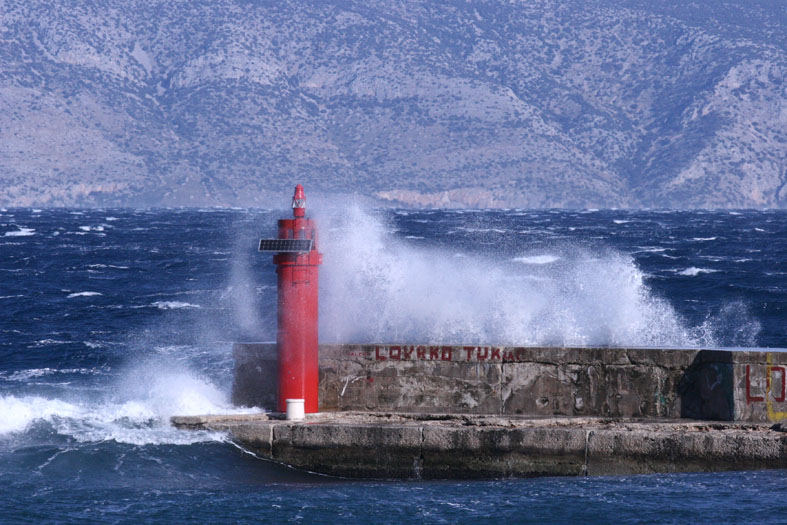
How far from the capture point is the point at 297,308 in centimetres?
1333

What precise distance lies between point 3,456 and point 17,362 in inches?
Answer: 424

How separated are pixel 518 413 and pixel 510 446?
3.10 feet

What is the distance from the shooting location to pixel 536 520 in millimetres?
11125

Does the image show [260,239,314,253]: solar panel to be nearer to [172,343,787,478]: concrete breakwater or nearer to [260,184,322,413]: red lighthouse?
[260,184,322,413]: red lighthouse

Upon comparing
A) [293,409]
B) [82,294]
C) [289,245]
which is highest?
[82,294]

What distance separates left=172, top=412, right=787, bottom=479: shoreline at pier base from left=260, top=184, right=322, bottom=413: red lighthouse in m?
0.60

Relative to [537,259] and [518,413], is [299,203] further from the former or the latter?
[537,259]

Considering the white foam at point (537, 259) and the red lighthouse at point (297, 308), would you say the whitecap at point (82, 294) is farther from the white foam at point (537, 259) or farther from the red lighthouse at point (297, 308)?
the red lighthouse at point (297, 308)

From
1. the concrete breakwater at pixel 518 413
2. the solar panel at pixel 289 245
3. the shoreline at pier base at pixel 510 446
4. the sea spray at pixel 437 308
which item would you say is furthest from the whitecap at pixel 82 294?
the shoreline at pier base at pixel 510 446

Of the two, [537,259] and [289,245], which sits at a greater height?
[537,259]

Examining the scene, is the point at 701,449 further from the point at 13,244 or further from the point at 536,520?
the point at 13,244

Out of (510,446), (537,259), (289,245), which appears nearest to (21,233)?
(537,259)

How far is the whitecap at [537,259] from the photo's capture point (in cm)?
4823

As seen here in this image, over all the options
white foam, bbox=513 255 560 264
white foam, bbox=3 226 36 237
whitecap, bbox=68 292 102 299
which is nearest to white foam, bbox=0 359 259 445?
whitecap, bbox=68 292 102 299
